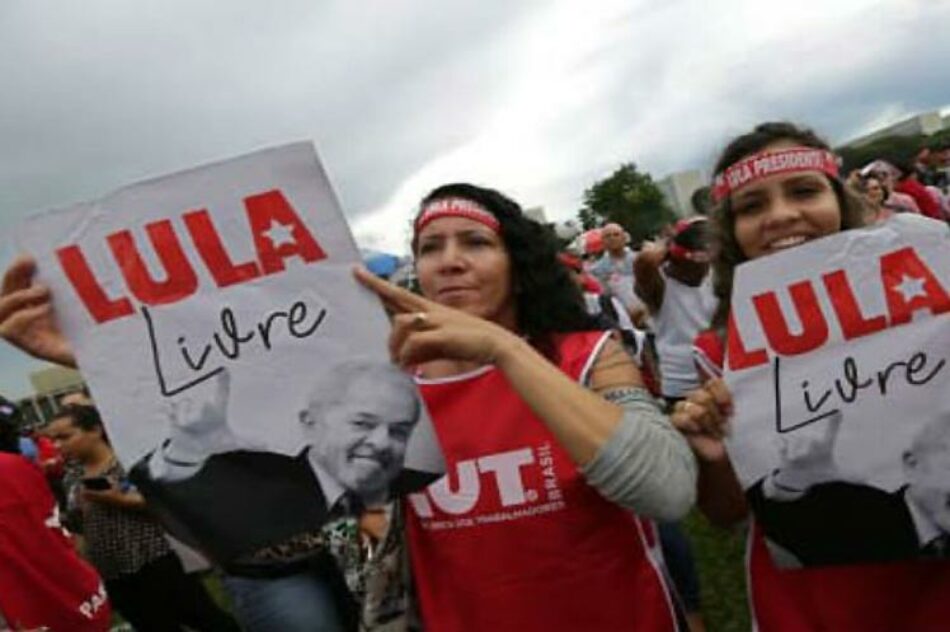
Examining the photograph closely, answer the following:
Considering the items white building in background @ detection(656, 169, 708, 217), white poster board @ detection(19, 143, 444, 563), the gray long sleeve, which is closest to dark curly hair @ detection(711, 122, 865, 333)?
the gray long sleeve

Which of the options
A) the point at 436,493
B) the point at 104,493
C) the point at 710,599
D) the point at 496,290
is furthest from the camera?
the point at 104,493

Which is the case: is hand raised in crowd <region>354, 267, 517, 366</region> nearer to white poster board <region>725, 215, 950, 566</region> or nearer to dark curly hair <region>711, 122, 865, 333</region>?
white poster board <region>725, 215, 950, 566</region>

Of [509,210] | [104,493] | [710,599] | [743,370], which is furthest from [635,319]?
[743,370]

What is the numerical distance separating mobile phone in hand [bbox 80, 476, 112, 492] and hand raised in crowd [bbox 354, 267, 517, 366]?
12.6 ft

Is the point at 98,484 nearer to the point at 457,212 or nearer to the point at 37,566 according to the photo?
the point at 37,566

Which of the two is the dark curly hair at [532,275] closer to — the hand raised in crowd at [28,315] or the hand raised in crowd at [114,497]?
the hand raised in crowd at [28,315]

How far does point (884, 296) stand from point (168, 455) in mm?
1210

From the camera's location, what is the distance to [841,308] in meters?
1.67

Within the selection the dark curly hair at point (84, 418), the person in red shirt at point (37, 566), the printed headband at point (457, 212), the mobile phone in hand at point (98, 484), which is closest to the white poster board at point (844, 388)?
the printed headband at point (457, 212)

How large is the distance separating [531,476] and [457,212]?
632 mm

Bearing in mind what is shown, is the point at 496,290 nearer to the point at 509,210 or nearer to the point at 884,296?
the point at 509,210

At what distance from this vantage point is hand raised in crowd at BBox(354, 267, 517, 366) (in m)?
1.64

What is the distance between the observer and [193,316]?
1662 millimetres

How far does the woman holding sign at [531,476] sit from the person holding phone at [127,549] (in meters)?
3.47
